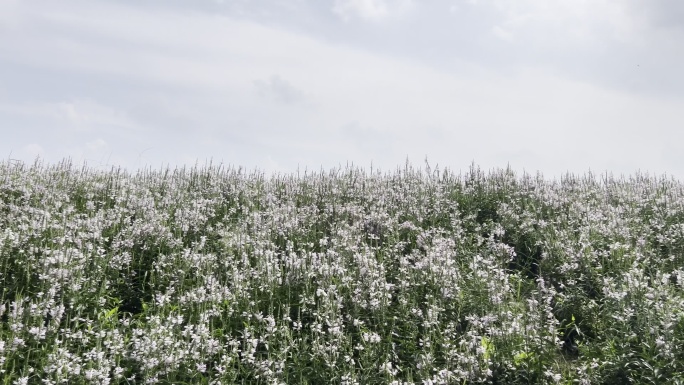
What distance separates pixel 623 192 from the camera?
10.1 metres

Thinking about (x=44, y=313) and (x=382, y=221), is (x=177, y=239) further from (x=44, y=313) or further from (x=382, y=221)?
(x=382, y=221)

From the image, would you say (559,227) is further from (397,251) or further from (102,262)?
(102,262)

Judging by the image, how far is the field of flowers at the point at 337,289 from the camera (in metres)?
4.41

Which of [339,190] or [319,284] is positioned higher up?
[339,190]

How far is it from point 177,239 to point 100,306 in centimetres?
154

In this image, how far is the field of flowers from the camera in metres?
4.41

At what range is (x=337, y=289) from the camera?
5605mm

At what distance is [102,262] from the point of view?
578cm

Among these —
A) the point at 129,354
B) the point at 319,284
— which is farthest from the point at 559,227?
the point at 129,354

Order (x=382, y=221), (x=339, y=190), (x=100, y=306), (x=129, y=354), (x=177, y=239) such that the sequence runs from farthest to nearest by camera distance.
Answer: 1. (x=339, y=190)
2. (x=382, y=221)
3. (x=177, y=239)
4. (x=100, y=306)
5. (x=129, y=354)

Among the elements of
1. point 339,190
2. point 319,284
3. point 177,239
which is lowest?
point 319,284

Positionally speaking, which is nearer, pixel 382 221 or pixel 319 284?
pixel 319 284

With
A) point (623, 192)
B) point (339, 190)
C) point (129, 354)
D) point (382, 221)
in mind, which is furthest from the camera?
point (623, 192)

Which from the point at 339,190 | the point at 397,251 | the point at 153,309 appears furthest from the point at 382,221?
the point at 153,309
